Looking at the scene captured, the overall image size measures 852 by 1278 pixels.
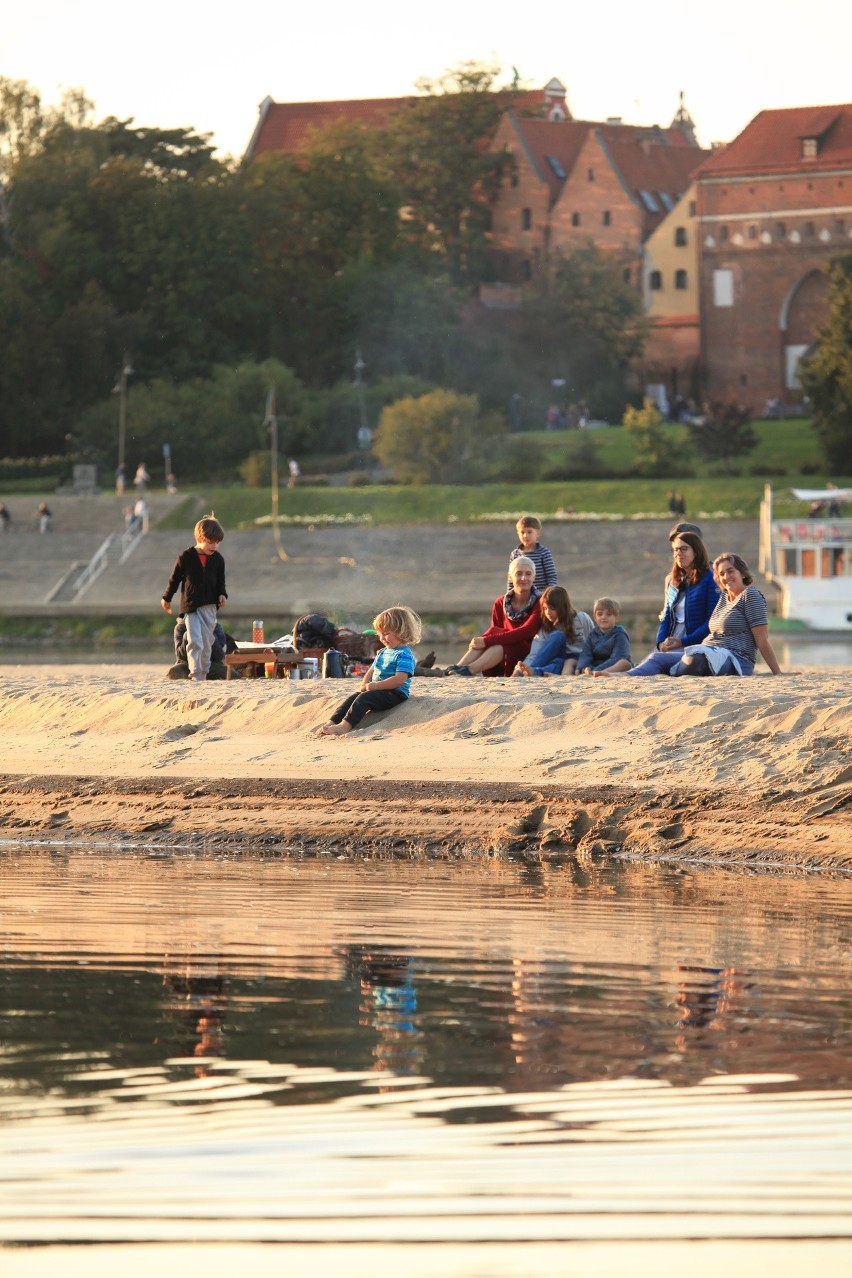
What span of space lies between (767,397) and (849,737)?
3123 inches

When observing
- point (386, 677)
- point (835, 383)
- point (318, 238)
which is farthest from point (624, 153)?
point (386, 677)

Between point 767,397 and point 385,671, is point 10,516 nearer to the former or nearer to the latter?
point 767,397

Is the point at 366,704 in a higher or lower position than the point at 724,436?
lower

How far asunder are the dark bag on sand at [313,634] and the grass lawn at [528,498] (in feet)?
140

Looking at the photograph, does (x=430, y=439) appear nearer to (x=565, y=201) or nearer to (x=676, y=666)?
(x=565, y=201)

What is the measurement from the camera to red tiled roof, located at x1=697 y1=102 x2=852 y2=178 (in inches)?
3465

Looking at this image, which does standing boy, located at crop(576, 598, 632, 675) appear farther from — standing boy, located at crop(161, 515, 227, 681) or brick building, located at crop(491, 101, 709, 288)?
brick building, located at crop(491, 101, 709, 288)

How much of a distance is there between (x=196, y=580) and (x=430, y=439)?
56.0 meters

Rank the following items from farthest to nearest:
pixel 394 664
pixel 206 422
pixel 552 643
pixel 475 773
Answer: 1. pixel 206 422
2. pixel 552 643
3. pixel 394 664
4. pixel 475 773

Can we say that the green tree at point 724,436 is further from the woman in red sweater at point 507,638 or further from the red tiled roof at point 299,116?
the woman in red sweater at point 507,638

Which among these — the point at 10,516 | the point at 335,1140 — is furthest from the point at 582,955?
the point at 10,516

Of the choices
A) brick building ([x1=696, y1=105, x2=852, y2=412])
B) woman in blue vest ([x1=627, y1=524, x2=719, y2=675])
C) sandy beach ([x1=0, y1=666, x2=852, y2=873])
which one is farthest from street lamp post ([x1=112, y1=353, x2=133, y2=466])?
sandy beach ([x1=0, y1=666, x2=852, y2=873])

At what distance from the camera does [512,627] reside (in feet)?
53.8

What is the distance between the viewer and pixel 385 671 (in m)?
14.3
